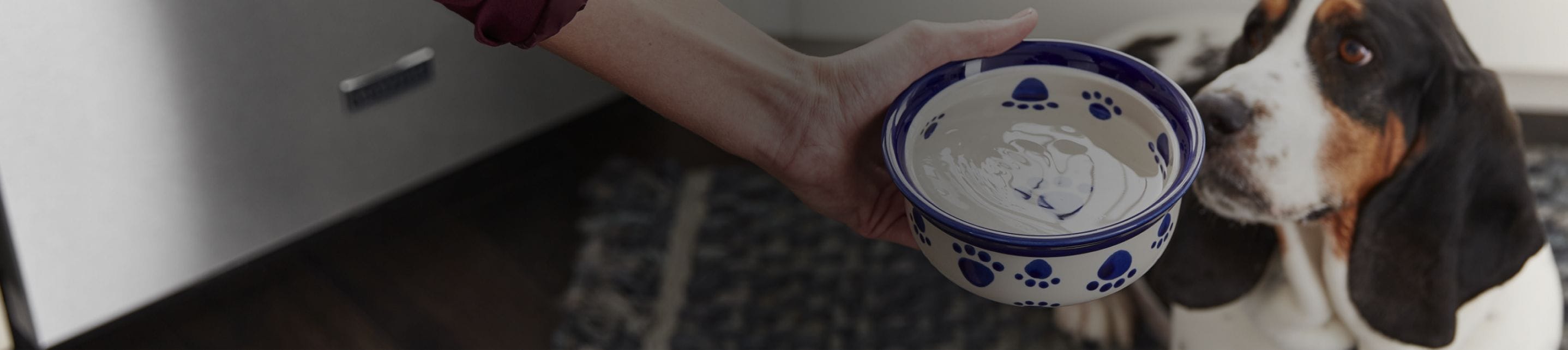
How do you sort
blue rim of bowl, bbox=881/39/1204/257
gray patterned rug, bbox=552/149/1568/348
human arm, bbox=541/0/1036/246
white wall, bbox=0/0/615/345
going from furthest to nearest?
gray patterned rug, bbox=552/149/1568/348 → white wall, bbox=0/0/615/345 → human arm, bbox=541/0/1036/246 → blue rim of bowl, bbox=881/39/1204/257

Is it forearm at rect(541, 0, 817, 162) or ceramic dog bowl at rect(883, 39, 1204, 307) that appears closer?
ceramic dog bowl at rect(883, 39, 1204, 307)

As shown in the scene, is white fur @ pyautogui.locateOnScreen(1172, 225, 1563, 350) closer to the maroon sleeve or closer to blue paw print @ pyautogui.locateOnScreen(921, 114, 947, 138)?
blue paw print @ pyautogui.locateOnScreen(921, 114, 947, 138)

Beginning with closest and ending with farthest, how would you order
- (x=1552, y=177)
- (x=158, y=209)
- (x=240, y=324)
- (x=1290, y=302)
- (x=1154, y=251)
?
1. (x=1154, y=251)
2. (x=1290, y=302)
3. (x=1552, y=177)
4. (x=158, y=209)
5. (x=240, y=324)

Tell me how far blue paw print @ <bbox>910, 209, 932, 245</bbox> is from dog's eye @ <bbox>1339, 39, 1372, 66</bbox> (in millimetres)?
147

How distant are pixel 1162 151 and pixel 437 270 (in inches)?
26.3

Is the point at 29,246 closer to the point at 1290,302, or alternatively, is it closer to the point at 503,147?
the point at 503,147

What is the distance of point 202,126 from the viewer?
0.71m

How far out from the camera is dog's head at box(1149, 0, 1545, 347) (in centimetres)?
40

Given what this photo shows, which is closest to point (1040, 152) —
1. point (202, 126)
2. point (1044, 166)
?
point (1044, 166)

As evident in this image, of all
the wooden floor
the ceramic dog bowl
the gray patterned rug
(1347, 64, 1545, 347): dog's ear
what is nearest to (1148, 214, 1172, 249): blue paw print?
the ceramic dog bowl

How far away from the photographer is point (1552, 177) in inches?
24.6

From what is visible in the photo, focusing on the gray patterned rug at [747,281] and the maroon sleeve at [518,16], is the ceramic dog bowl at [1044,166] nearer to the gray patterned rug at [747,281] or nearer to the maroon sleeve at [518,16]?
the maroon sleeve at [518,16]

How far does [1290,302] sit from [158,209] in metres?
0.62

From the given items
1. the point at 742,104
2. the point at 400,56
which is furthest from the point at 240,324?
the point at 742,104
